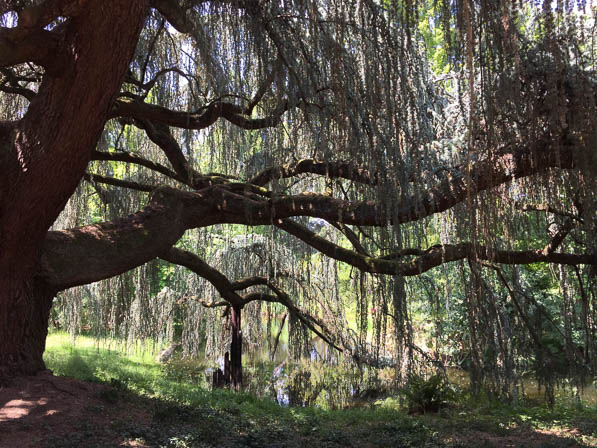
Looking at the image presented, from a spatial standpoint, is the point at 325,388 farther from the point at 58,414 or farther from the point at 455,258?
the point at 58,414

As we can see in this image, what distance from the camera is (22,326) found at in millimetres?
3574

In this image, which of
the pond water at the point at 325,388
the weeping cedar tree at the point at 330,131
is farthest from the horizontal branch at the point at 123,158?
the pond water at the point at 325,388

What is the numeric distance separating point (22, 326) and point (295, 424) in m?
2.11

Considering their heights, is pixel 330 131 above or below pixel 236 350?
above

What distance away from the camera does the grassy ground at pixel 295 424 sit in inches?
135

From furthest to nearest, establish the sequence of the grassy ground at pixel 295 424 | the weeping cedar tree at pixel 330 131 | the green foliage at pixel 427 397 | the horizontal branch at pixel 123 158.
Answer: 1. the green foliage at pixel 427 397
2. the horizontal branch at pixel 123 158
3. the grassy ground at pixel 295 424
4. the weeping cedar tree at pixel 330 131

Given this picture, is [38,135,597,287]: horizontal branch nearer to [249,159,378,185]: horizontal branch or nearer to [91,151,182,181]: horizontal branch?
[249,159,378,185]: horizontal branch

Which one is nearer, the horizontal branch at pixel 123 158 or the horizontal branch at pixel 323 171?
the horizontal branch at pixel 323 171

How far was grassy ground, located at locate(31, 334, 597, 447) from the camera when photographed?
343 centimetres

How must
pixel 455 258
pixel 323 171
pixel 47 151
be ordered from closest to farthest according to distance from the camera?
1. pixel 47 151
2. pixel 455 258
3. pixel 323 171

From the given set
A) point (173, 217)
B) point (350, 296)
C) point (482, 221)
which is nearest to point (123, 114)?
point (173, 217)

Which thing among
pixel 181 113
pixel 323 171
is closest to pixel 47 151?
pixel 181 113

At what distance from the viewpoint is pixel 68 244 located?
A: 152 inches

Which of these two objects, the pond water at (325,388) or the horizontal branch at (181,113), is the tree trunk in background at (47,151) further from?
the pond water at (325,388)
